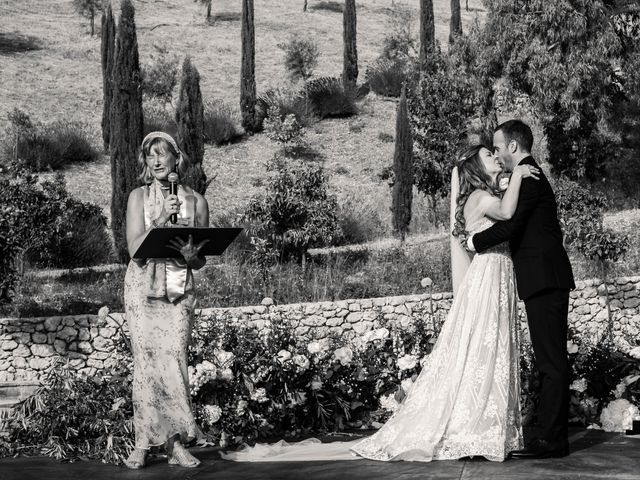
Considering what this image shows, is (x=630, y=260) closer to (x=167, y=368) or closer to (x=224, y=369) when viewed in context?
(x=224, y=369)

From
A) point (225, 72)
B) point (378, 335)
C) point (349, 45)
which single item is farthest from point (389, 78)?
point (378, 335)

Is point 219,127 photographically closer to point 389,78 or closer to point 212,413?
point 389,78

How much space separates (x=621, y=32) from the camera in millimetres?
22812

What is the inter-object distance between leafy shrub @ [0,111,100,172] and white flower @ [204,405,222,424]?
1992 centimetres

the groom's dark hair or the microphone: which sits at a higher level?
the groom's dark hair

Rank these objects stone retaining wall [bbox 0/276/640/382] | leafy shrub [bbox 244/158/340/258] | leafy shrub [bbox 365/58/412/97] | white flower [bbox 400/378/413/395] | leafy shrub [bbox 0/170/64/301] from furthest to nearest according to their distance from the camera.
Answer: leafy shrub [bbox 365/58/412/97], leafy shrub [bbox 244/158/340/258], leafy shrub [bbox 0/170/64/301], stone retaining wall [bbox 0/276/640/382], white flower [bbox 400/378/413/395]

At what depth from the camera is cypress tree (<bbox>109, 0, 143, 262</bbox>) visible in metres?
20.2

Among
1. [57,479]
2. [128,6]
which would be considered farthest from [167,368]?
[128,6]

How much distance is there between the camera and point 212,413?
22.4 ft

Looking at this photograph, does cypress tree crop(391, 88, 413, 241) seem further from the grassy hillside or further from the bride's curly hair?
the bride's curly hair

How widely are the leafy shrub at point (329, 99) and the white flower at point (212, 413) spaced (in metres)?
26.5

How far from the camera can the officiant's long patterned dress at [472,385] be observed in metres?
5.52

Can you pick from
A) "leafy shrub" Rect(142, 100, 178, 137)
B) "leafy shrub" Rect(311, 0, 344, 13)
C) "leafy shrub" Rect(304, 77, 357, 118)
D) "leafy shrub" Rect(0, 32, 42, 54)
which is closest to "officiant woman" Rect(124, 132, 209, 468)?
"leafy shrub" Rect(142, 100, 178, 137)

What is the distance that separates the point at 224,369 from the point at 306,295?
905 centimetres
